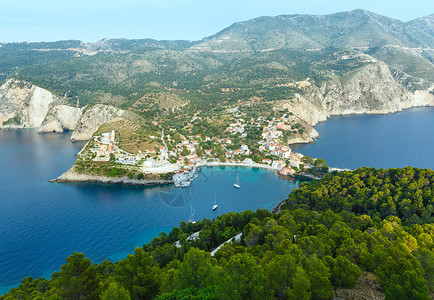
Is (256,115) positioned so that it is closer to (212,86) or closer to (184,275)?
(212,86)

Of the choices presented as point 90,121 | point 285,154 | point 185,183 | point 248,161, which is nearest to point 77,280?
point 185,183

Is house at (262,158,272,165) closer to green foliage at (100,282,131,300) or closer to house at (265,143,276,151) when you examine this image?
house at (265,143,276,151)

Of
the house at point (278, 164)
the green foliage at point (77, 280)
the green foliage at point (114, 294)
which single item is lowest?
the house at point (278, 164)

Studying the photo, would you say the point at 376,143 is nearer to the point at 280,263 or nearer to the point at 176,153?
the point at 176,153

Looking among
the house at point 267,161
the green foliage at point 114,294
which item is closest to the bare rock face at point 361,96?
the house at point 267,161

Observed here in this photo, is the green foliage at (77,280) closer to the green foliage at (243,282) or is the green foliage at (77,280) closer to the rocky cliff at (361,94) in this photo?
the green foliage at (243,282)

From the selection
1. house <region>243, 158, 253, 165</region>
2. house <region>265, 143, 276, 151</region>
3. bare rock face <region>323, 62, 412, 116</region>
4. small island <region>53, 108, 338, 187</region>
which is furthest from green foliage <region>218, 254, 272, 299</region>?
bare rock face <region>323, 62, 412, 116</region>

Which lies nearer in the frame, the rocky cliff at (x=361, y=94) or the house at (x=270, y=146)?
the house at (x=270, y=146)

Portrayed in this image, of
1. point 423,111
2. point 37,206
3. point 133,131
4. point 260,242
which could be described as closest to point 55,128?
point 133,131
